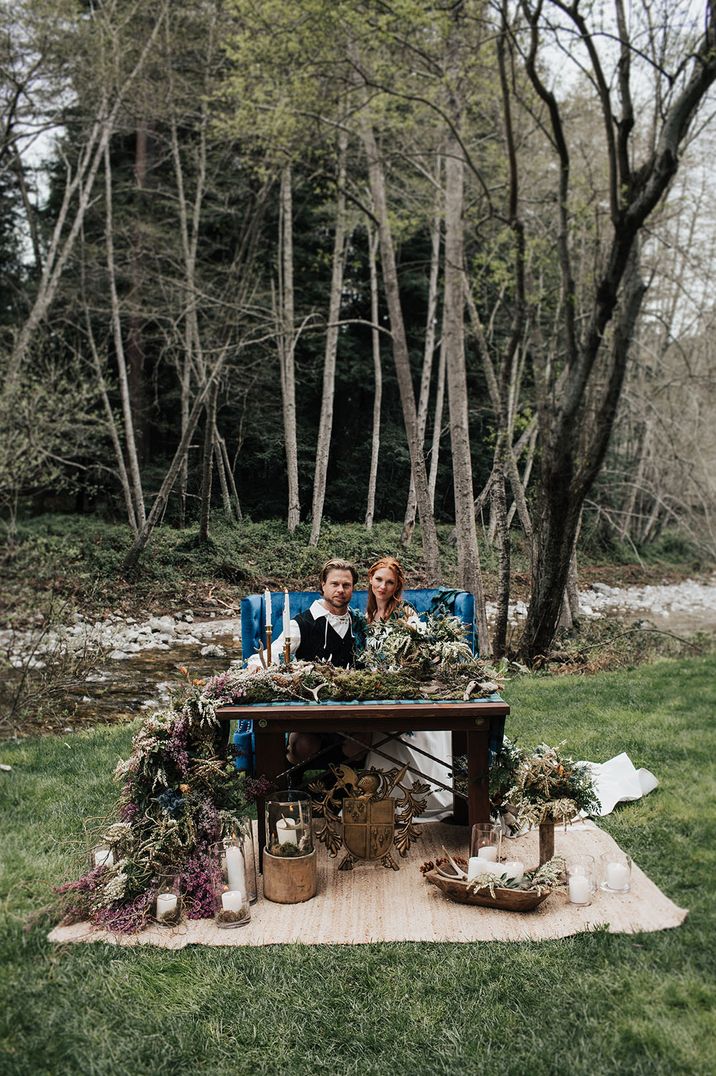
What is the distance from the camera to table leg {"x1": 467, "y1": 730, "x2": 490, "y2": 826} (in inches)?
140

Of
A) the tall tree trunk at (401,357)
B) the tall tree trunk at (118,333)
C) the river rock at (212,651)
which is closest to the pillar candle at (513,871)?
the tall tree trunk at (401,357)

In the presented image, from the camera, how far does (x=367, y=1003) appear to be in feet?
8.50

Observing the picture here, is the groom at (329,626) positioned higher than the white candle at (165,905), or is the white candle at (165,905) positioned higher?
the groom at (329,626)

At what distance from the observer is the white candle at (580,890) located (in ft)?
10.5

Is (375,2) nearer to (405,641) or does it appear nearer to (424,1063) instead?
(405,641)

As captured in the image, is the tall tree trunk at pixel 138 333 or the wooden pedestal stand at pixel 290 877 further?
the tall tree trunk at pixel 138 333

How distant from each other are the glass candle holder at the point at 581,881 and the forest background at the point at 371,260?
4130mm

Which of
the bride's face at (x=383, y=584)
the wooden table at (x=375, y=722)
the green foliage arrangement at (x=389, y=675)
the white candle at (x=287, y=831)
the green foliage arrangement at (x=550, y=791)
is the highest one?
the bride's face at (x=383, y=584)

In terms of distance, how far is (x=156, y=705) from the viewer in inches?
300

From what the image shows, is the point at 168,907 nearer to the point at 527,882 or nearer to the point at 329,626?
the point at 527,882

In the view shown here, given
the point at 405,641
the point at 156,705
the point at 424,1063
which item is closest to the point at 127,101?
the point at 156,705

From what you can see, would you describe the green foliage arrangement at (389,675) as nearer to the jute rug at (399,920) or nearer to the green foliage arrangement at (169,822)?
the green foliage arrangement at (169,822)

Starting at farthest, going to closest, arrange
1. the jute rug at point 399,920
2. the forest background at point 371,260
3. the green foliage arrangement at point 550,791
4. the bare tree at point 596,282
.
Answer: the forest background at point 371,260, the bare tree at point 596,282, the green foliage arrangement at point 550,791, the jute rug at point 399,920

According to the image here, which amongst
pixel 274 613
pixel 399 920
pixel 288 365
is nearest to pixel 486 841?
pixel 399 920
